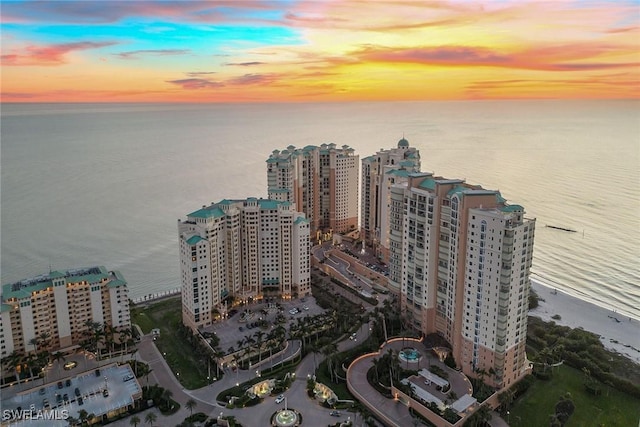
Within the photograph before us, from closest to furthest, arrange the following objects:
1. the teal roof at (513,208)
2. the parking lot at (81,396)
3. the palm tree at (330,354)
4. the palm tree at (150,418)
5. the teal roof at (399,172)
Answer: the palm tree at (150,418) < the parking lot at (81,396) < the teal roof at (513,208) < the palm tree at (330,354) < the teal roof at (399,172)

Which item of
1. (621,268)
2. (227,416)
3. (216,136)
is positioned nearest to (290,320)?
(227,416)

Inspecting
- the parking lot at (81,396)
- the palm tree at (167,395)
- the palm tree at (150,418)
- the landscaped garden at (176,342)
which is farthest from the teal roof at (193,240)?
the palm tree at (150,418)

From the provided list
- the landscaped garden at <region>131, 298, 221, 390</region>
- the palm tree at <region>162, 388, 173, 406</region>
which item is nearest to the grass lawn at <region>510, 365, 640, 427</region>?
the landscaped garden at <region>131, 298, 221, 390</region>

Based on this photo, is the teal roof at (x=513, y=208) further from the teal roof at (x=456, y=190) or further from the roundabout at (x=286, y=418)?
the roundabout at (x=286, y=418)

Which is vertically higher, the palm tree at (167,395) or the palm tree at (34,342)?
the palm tree at (34,342)

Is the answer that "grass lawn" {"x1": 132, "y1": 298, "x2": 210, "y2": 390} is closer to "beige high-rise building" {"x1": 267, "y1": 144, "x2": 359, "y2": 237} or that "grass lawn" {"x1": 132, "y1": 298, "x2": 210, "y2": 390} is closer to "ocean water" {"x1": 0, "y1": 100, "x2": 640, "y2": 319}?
"ocean water" {"x1": 0, "y1": 100, "x2": 640, "y2": 319}

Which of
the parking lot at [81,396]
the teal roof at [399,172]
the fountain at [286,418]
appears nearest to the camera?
the fountain at [286,418]
